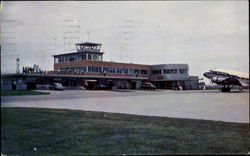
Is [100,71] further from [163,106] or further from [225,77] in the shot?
[163,106]

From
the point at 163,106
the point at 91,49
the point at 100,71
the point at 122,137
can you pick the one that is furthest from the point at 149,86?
the point at 163,106

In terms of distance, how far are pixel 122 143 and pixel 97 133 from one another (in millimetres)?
675

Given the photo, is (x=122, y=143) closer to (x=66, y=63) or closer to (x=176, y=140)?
(x=176, y=140)

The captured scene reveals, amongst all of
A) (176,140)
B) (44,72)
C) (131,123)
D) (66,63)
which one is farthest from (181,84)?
(131,123)

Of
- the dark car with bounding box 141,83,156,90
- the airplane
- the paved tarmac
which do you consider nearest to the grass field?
the paved tarmac

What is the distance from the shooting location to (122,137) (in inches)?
152

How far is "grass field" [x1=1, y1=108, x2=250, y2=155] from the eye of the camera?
3230 mm

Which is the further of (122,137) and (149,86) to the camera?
(122,137)

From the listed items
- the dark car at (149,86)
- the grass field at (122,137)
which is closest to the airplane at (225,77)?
the dark car at (149,86)

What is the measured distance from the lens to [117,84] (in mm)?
2904

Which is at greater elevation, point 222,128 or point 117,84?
point 117,84

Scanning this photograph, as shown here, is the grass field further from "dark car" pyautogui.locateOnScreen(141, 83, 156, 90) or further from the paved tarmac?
"dark car" pyautogui.locateOnScreen(141, 83, 156, 90)

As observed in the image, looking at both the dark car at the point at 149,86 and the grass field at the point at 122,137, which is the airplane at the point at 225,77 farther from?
the grass field at the point at 122,137

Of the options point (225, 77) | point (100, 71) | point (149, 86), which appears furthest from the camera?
point (100, 71)
